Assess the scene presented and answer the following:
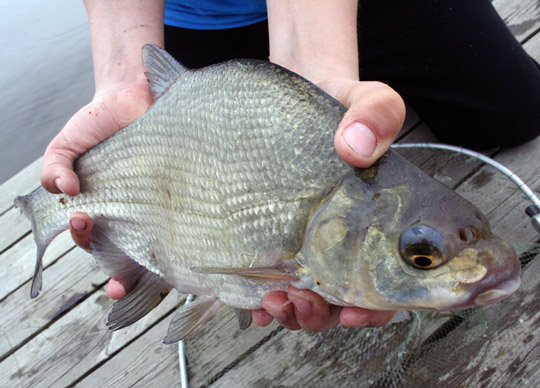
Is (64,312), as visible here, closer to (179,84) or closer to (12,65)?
(179,84)

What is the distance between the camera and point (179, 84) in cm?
161

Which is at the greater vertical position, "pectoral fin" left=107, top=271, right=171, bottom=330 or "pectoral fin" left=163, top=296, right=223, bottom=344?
"pectoral fin" left=163, top=296, right=223, bottom=344

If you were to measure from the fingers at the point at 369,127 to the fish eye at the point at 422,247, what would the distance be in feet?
0.72

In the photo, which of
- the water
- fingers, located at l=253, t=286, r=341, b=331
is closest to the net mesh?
fingers, located at l=253, t=286, r=341, b=331

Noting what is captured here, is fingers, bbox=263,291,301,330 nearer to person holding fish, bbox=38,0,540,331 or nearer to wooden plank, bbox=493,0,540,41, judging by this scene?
person holding fish, bbox=38,0,540,331

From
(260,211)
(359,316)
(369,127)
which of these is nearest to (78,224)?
(260,211)

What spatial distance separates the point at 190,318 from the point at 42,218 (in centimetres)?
100

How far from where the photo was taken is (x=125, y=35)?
2250mm

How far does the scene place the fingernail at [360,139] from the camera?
3.38 ft

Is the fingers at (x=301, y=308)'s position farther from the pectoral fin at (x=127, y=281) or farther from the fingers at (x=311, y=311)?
the pectoral fin at (x=127, y=281)

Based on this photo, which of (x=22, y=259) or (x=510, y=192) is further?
(x=22, y=259)

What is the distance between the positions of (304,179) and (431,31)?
1.84 meters

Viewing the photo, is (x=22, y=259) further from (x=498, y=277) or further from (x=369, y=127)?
(x=498, y=277)

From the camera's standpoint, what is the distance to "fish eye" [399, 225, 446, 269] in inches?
38.2
